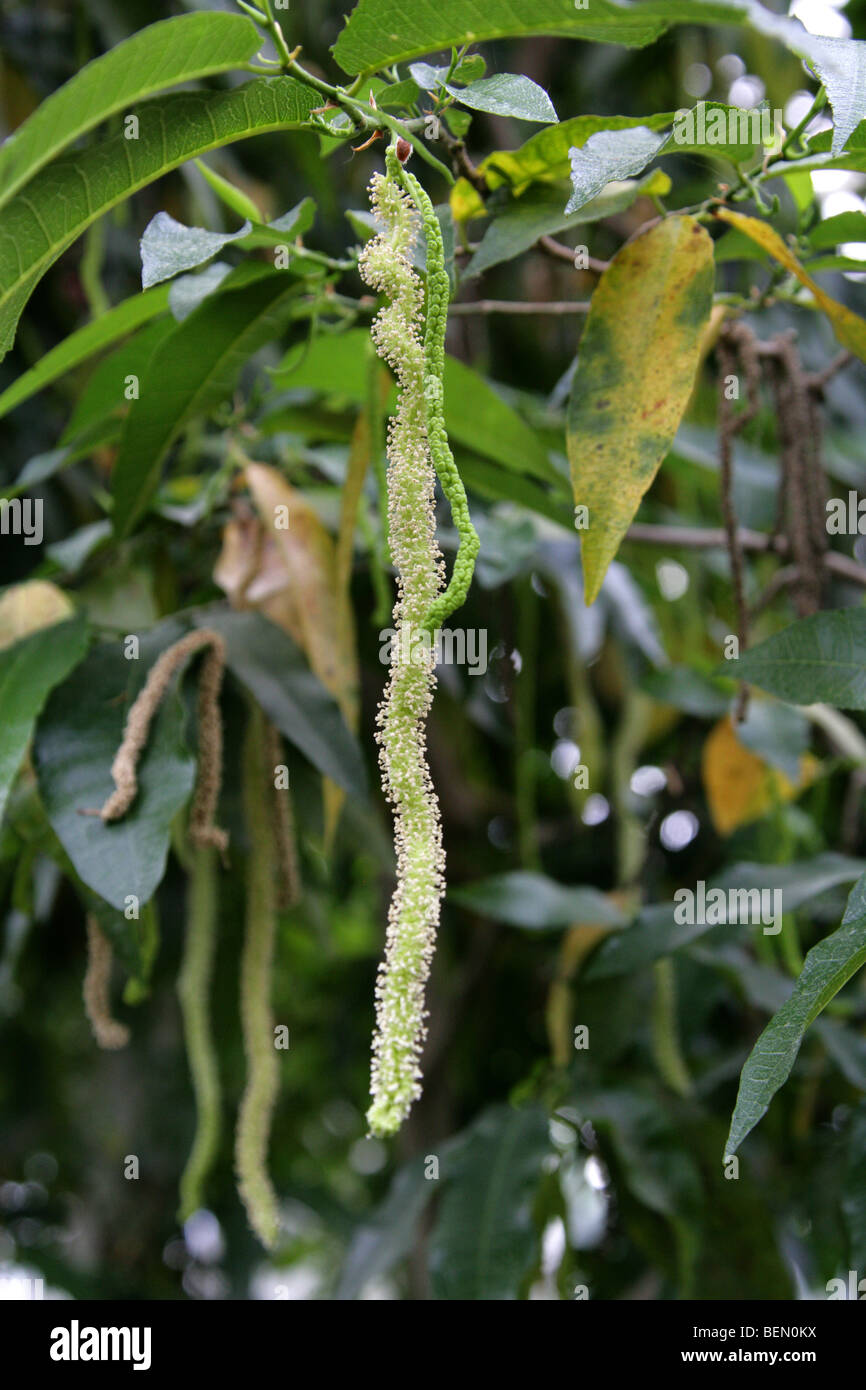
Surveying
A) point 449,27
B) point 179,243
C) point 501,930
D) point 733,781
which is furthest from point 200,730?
point 501,930

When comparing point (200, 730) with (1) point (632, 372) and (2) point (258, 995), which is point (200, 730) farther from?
(1) point (632, 372)

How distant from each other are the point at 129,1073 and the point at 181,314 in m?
1.17

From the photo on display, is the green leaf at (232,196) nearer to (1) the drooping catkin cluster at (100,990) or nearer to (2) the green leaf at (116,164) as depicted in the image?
(2) the green leaf at (116,164)

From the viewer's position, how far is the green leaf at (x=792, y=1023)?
1.50 ft

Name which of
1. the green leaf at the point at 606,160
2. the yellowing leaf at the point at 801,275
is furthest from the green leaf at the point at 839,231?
the green leaf at the point at 606,160

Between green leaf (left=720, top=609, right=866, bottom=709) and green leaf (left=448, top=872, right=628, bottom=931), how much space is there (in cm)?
33

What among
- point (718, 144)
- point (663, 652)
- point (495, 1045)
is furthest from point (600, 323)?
point (495, 1045)

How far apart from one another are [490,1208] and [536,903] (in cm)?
Answer: 22

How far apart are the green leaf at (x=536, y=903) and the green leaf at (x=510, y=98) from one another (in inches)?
22.9

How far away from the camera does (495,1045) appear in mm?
1286

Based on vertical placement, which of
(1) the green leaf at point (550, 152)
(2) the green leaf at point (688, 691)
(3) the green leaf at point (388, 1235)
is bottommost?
(3) the green leaf at point (388, 1235)

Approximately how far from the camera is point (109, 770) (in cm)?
64

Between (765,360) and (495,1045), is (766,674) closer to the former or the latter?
(765,360)

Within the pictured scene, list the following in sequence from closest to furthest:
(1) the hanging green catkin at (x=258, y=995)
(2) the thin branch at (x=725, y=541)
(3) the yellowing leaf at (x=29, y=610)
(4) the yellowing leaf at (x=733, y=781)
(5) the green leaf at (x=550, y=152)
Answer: (5) the green leaf at (x=550, y=152) → (1) the hanging green catkin at (x=258, y=995) → (3) the yellowing leaf at (x=29, y=610) → (2) the thin branch at (x=725, y=541) → (4) the yellowing leaf at (x=733, y=781)
